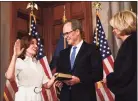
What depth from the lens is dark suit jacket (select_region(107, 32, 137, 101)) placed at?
2463mm

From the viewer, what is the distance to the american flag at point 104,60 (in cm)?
494

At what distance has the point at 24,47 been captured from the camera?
3377 mm

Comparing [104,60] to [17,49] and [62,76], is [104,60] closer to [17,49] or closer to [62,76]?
[17,49]

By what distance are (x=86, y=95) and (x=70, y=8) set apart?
12.7 ft

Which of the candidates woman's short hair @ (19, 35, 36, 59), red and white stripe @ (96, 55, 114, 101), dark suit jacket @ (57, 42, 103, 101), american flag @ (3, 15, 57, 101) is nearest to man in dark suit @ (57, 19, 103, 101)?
dark suit jacket @ (57, 42, 103, 101)

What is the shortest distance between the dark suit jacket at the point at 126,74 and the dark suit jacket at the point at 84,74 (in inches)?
18.4

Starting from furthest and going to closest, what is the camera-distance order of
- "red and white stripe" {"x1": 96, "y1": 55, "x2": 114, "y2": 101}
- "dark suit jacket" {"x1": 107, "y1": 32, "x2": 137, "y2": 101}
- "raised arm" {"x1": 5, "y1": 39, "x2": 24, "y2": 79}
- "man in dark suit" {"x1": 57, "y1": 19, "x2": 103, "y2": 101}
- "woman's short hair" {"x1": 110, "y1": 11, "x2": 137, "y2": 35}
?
"red and white stripe" {"x1": 96, "y1": 55, "x2": 114, "y2": 101} < "raised arm" {"x1": 5, "y1": 39, "x2": 24, "y2": 79} < "man in dark suit" {"x1": 57, "y1": 19, "x2": 103, "y2": 101} < "woman's short hair" {"x1": 110, "y1": 11, "x2": 137, "y2": 35} < "dark suit jacket" {"x1": 107, "y1": 32, "x2": 137, "y2": 101}

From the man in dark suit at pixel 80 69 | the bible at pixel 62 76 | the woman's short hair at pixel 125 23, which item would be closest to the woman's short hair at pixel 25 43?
the man in dark suit at pixel 80 69

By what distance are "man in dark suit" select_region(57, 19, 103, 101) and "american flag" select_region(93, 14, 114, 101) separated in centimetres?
186

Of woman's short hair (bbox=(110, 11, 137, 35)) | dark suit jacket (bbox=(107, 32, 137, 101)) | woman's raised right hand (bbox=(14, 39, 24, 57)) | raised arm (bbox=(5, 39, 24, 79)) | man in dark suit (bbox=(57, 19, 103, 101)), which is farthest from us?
woman's raised right hand (bbox=(14, 39, 24, 57))

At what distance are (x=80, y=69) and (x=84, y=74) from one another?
65mm

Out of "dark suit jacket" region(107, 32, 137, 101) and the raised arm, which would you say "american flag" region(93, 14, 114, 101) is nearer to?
the raised arm

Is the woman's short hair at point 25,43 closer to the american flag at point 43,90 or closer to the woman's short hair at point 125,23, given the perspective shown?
the woman's short hair at point 125,23

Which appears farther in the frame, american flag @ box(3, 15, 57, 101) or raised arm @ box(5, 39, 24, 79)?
american flag @ box(3, 15, 57, 101)
